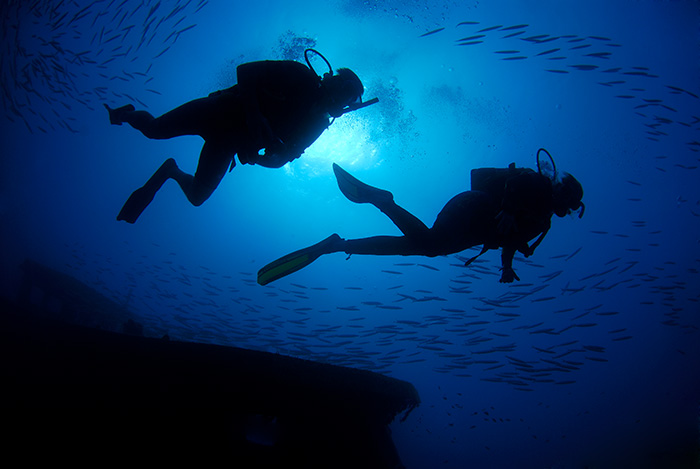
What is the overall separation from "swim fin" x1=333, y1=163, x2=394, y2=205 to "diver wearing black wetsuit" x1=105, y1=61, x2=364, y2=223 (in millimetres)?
599

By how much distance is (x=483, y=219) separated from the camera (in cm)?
285

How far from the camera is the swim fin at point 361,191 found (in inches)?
124

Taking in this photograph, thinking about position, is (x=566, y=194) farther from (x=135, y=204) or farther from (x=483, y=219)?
(x=135, y=204)

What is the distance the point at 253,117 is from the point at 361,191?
1326mm

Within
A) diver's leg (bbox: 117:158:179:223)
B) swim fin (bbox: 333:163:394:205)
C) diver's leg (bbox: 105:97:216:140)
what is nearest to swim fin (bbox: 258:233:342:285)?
swim fin (bbox: 333:163:394:205)

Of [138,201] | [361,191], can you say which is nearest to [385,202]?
[361,191]

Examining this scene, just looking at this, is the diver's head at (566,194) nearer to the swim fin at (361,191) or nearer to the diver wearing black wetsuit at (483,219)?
the diver wearing black wetsuit at (483,219)

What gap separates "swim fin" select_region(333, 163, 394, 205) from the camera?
10.3 ft

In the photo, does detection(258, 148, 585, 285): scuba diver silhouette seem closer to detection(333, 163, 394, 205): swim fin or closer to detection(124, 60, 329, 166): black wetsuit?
detection(333, 163, 394, 205): swim fin

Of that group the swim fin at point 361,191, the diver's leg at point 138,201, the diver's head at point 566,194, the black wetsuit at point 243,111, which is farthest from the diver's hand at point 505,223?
the diver's leg at point 138,201

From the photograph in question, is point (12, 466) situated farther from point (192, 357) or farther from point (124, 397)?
point (192, 357)

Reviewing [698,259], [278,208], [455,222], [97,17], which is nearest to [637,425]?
[698,259]

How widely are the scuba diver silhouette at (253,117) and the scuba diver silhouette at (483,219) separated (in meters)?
0.97

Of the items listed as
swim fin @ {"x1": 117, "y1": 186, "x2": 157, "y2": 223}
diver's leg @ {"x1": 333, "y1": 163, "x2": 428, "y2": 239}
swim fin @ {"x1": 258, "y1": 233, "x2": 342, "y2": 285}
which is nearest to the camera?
diver's leg @ {"x1": 333, "y1": 163, "x2": 428, "y2": 239}
